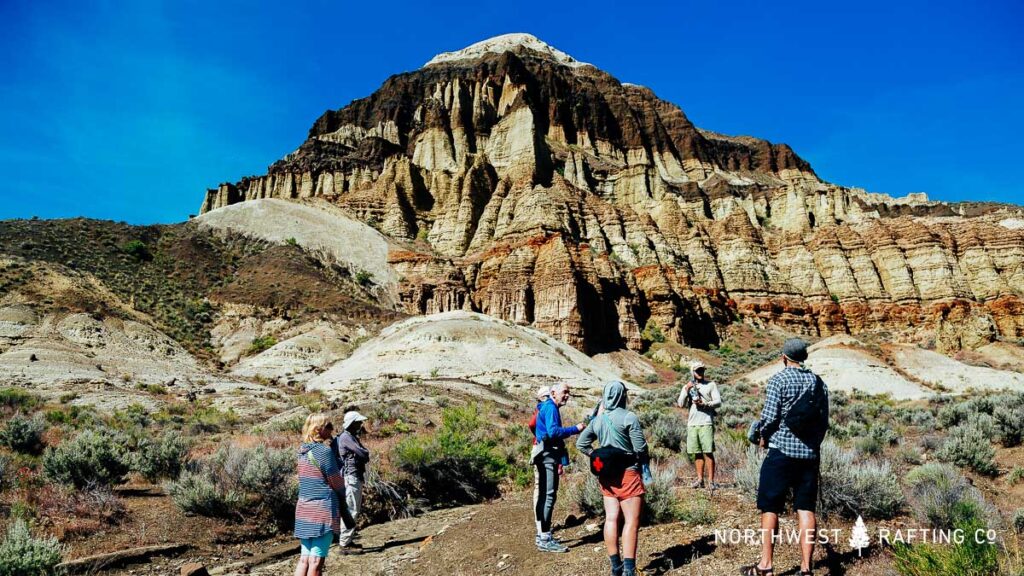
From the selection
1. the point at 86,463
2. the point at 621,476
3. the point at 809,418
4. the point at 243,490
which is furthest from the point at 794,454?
the point at 86,463

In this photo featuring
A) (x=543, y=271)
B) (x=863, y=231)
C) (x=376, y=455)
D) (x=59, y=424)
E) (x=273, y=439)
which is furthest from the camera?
(x=863, y=231)

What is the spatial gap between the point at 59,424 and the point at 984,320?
53.9 metres

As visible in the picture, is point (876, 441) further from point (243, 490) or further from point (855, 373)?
point (855, 373)

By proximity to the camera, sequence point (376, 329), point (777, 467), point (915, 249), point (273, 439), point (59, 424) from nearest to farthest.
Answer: point (777, 467) → point (273, 439) → point (59, 424) → point (376, 329) → point (915, 249)

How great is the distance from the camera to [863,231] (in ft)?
254

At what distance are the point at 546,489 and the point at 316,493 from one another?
2.62m

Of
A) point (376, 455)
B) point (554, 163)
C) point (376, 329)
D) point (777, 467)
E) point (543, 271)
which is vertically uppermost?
point (554, 163)

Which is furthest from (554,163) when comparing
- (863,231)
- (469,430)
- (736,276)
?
(469,430)

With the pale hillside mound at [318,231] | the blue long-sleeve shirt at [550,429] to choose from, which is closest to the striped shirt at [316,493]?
the blue long-sleeve shirt at [550,429]

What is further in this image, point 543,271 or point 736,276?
point 736,276

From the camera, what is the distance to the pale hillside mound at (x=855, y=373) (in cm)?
3012

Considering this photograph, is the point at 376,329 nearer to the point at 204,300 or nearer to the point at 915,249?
the point at 204,300

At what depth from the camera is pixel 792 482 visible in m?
5.00

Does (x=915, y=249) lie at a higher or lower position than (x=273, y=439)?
higher
